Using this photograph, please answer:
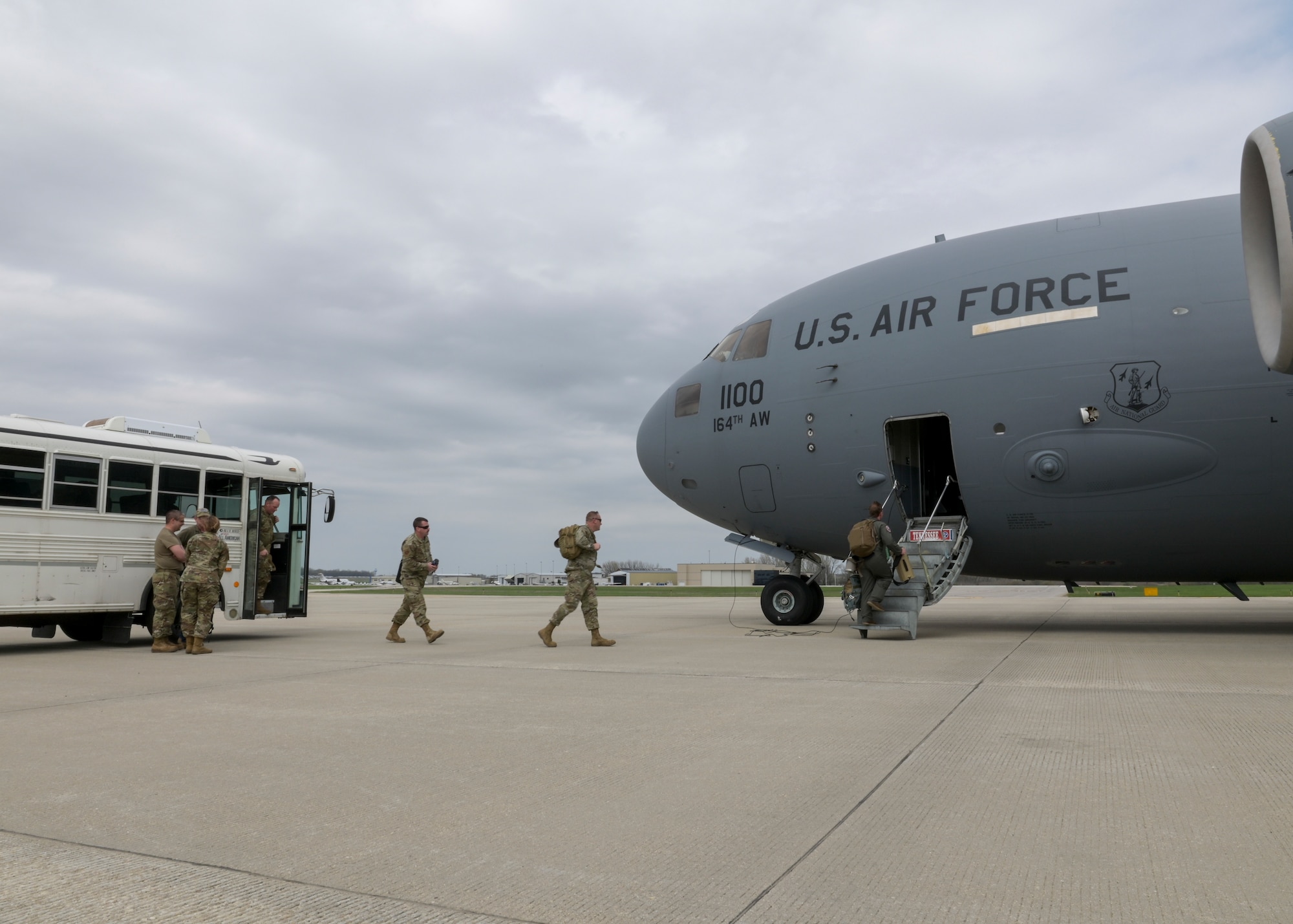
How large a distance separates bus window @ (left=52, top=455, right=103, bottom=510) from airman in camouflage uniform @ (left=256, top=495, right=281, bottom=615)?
2183 millimetres

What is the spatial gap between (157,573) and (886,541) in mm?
9092

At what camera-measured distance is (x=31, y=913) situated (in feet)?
8.74

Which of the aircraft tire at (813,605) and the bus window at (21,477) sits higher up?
the bus window at (21,477)

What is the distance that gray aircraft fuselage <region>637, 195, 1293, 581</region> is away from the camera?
419 inches

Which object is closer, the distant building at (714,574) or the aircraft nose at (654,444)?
the aircraft nose at (654,444)

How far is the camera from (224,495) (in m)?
12.9

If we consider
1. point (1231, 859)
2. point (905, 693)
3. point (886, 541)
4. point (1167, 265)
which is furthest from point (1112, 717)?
point (1167, 265)

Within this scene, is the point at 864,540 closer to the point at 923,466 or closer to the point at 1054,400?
the point at 923,466

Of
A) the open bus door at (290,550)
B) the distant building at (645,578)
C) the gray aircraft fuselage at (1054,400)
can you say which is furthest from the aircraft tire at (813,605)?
the distant building at (645,578)

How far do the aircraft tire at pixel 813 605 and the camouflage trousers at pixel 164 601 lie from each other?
8835 millimetres

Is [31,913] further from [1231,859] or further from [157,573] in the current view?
[157,573]

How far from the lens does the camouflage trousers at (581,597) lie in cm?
1098

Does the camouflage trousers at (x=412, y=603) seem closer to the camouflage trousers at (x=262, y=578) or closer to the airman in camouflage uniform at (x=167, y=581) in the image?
the camouflage trousers at (x=262, y=578)

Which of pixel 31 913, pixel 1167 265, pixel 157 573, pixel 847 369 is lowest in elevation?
pixel 31 913
